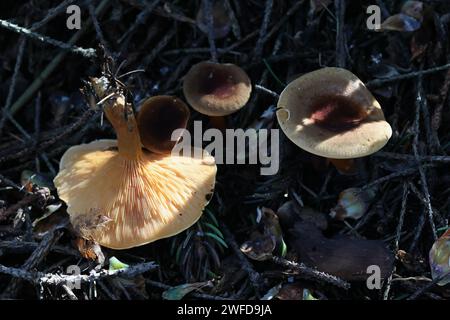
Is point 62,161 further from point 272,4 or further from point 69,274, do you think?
point 272,4

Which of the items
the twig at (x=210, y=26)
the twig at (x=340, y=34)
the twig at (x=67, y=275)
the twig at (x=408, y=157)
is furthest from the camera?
the twig at (x=210, y=26)

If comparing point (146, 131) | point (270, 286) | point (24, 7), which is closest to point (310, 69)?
point (146, 131)

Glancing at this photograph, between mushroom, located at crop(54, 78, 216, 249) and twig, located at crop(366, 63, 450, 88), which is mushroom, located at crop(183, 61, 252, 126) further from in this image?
twig, located at crop(366, 63, 450, 88)

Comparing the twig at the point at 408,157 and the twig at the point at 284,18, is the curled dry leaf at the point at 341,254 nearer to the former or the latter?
the twig at the point at 408,157

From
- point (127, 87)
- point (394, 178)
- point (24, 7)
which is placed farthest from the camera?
point (24, 7)

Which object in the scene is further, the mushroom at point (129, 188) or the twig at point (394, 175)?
the twig at point (394, 175)

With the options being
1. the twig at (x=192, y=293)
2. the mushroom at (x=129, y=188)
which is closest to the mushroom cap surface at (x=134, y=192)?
the mushroom at (x=129, y=188)
